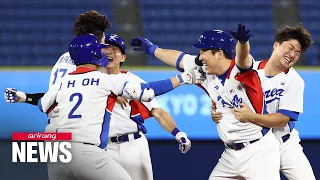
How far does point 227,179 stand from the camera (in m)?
5.20

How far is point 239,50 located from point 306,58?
714 centimetres

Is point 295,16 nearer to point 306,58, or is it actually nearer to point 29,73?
point 306,58

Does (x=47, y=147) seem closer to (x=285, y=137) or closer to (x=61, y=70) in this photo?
(x=61, y=70)

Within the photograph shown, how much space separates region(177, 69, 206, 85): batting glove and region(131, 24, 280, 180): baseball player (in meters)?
0.09

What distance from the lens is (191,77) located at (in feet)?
16.3

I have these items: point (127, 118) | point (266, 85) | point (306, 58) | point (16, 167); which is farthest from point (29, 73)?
point (306, 58)

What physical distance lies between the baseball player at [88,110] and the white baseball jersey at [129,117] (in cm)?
80

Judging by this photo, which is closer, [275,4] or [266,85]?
[266,85]

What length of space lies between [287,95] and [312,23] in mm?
7069

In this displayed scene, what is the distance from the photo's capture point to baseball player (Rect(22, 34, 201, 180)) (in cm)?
445

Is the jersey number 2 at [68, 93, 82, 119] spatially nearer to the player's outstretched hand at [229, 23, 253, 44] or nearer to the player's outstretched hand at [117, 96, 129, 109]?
the player's outstretched hand at [117, 96, 129, 109]

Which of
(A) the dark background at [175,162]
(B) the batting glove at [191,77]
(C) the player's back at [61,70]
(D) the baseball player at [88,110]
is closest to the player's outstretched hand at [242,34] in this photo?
(B) the batting glove at [191,77]

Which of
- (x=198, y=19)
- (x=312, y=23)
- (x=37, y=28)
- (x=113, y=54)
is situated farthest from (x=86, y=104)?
(x=312, y=23)

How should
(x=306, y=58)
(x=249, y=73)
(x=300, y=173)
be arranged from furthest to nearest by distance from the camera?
1. (x=306, y=58)
2. (x=300, y=173)
3. (x=249, y=73)
